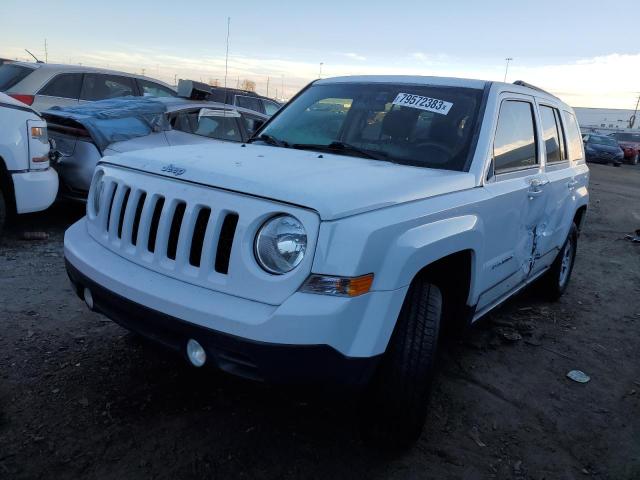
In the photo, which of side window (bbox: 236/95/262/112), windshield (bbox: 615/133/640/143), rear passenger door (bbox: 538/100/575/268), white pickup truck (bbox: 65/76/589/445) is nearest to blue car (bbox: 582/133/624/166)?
windshield (bbox: 615/133/640/143)

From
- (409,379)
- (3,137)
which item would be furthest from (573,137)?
(3,137)

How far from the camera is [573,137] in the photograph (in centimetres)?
488

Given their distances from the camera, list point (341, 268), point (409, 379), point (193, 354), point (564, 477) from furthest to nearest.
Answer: point (564, 477)
point (409, 379)
point (193, 354)
point (341, 268)

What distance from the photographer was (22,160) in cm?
477

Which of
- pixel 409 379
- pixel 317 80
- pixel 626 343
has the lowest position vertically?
pixel 626 343

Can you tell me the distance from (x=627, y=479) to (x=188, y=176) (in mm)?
2491

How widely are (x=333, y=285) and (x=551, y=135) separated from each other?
2.96m

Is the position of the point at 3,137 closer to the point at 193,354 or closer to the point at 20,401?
the point at 20,401

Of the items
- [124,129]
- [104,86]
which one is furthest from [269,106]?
[124,129]

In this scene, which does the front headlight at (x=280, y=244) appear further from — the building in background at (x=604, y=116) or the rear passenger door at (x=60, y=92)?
the building in background at (x=604, y=116)

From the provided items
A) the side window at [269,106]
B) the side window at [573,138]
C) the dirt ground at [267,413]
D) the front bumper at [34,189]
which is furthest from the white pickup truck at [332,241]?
the side window at [269,106]

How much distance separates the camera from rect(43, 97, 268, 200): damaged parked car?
558 cm

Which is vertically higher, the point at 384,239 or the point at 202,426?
the point at 384,239

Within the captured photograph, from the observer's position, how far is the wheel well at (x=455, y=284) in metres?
2.66
